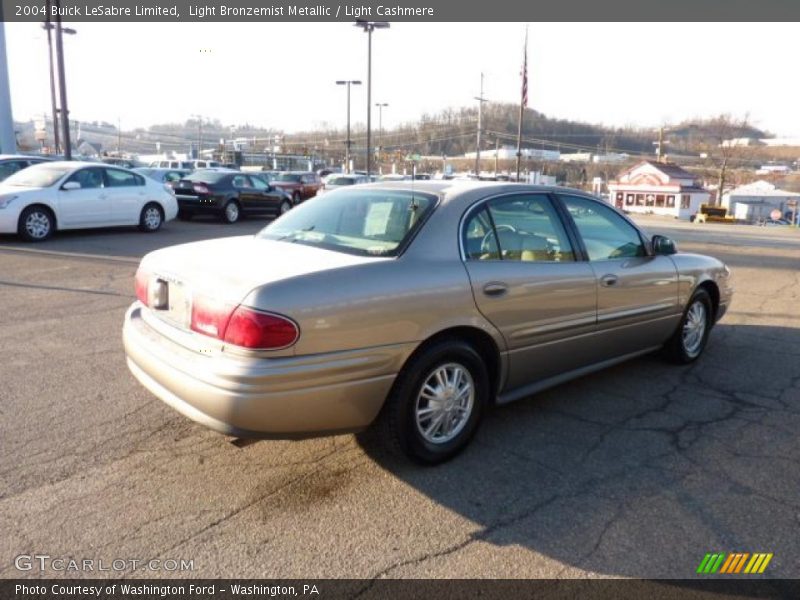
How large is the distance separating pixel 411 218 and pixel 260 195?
16.0 m

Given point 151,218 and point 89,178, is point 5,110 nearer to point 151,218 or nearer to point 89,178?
point 151,218

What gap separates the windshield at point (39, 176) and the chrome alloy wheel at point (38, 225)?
591 mm

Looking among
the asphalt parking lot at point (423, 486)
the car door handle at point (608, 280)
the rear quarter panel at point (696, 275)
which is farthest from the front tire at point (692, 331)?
the car door handle at point (608, 280)

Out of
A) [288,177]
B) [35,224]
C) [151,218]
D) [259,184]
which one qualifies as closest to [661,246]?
[35,224]

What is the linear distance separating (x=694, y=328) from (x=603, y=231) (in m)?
1.57

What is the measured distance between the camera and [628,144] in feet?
393

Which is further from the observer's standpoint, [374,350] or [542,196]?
[542,196]

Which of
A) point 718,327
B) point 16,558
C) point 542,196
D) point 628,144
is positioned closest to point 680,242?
point 718,327

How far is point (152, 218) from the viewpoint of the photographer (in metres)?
14.2

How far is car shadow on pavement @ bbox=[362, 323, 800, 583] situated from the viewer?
284 centimetres

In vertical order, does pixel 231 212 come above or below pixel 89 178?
below

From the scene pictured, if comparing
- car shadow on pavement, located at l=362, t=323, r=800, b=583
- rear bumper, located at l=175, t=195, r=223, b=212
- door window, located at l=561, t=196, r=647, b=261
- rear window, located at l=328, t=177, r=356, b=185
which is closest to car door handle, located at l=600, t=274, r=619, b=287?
door window, located at l=561, t=196, r=647, b=261

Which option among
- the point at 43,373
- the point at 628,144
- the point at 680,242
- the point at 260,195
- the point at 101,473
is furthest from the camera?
the point at 628,144

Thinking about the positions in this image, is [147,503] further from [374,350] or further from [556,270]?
[556,270]
